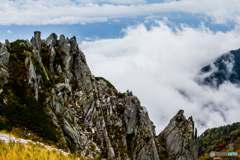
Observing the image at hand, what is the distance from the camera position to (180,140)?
1743 inches

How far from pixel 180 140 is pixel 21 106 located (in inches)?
1462

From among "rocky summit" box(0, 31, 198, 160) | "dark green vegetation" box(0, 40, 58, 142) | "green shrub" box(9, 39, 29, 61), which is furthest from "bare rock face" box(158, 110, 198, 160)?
"green shrub" box(9, 39, 29, 61)

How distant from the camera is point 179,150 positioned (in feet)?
143

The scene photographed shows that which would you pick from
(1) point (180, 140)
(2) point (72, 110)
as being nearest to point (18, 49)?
(2) point (72, 110)

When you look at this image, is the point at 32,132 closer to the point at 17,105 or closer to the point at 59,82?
the point at 17,105

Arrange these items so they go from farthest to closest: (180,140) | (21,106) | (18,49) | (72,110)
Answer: (180,140), (72,110), (18,49), (21,106)

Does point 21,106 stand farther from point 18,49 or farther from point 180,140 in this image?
point 180,140

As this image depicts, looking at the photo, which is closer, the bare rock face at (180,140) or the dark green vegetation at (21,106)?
the dark green vegetation at (21,106)

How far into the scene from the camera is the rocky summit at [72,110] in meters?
28.2

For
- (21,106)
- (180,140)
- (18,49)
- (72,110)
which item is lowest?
(180,140)

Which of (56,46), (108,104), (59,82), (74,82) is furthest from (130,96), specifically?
(56,46)

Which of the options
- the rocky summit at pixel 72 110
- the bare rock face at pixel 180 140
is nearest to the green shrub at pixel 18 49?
the rocky summit at pixel 72 110

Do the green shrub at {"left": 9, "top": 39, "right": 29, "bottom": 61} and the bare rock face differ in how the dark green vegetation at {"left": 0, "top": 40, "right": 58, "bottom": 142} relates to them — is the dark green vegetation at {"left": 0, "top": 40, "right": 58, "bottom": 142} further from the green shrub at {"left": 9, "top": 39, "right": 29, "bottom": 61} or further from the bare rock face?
the bare rock face

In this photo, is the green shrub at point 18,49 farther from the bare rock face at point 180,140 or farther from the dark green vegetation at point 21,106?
the bare rock face at point 180,140
